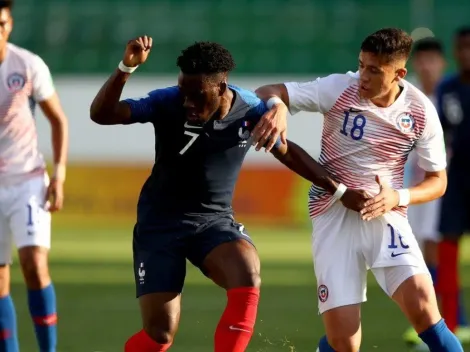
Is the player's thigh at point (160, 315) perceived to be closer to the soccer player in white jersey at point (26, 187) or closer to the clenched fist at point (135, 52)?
the soccer player in white jersey at point (26, 187)

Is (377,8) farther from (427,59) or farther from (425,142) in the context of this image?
(425,142)

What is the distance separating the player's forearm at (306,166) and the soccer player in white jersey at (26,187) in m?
1.79

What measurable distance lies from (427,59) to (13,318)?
14.9 ft

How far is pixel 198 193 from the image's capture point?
652 cm

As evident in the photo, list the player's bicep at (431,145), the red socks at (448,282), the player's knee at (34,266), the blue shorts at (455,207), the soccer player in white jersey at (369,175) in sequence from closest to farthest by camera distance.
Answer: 1. the soccer player in white jersey at (369,175)
2. the player's bicep at (431,145)
3. the player's knee at (34,266)
4. the red socks at (448,282)
5. the blue shorts at (455,207)

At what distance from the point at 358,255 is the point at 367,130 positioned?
0.67 metres

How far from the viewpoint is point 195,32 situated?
22688 mm

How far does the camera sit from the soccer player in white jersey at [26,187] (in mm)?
7340

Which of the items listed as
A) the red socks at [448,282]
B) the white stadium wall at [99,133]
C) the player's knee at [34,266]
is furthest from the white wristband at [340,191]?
the white stadium wall at [99,133]

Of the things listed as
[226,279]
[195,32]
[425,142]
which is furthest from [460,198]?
[195,32]

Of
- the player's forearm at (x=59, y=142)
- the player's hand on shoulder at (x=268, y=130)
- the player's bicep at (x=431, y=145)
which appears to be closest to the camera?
the player's hand on shoulder at (x=268, y=130)

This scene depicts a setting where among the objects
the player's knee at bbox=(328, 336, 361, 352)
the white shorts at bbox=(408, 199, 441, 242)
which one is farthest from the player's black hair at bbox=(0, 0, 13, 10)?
the white shorts at bbox=(408, 199, 441, 242)

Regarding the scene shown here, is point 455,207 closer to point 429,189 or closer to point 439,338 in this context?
point 429,189

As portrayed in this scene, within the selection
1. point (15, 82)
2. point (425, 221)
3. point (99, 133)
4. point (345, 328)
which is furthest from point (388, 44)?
point (99, 133)
